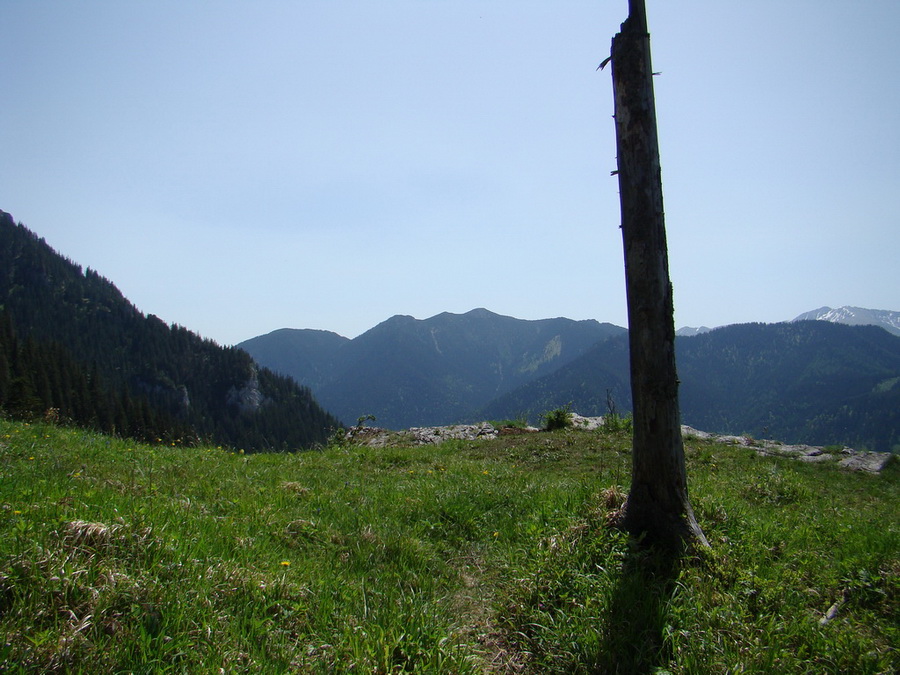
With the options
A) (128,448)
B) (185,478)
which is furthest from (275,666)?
(128,448)

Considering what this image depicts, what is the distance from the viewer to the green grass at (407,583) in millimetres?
2965

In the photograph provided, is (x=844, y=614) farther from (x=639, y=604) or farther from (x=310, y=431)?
(x=310, y=431)

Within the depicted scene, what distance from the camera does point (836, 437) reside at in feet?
617

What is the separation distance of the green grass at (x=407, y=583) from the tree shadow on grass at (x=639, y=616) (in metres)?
0.02

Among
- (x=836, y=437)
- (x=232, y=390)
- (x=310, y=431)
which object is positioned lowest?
(x=836, y=437)

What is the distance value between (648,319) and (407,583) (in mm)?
3654

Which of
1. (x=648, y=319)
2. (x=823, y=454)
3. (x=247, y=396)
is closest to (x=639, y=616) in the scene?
(x=648, y=319)

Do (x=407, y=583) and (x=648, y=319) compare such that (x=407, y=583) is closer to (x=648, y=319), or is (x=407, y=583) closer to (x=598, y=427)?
(x=648, y=319)

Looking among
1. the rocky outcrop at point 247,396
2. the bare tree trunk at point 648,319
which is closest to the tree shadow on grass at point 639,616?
the bare tree trunk at point 648,319

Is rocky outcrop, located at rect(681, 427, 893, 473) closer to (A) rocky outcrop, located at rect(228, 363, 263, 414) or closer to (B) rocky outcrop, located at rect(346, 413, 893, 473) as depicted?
(B) rocky outcrop, located at rect(346, 413, 893, 473)

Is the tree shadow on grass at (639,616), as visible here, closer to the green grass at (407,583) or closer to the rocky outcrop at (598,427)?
the green grass at (407,583)

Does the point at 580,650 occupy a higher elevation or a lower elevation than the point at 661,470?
lower

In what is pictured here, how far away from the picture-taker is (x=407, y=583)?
15.1ft

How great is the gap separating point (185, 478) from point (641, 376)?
21.9ft
